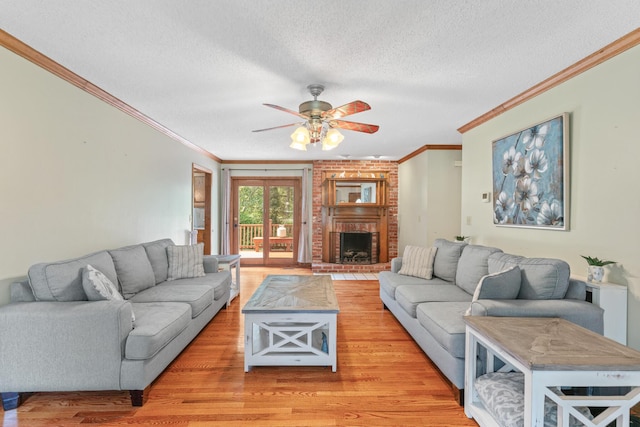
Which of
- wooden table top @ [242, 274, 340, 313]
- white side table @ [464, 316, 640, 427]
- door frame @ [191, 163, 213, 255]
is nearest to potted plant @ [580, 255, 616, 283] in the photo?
white side table @ [464, 316, 640, 427]

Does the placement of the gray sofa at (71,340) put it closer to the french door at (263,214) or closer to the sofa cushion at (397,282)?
the sofa cushion at (397,282)

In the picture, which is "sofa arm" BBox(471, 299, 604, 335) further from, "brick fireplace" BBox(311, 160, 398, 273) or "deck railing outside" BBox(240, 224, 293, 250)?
"deck railing outside" BBox(240, 224, 293, 250)

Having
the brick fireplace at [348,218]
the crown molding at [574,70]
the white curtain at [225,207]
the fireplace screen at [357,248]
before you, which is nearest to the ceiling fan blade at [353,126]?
the crown molding at [574,70]

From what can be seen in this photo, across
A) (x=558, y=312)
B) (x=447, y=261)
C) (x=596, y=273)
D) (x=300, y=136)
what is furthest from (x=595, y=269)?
(x=300, y=136)

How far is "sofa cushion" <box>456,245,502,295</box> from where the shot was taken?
2949 millimetres

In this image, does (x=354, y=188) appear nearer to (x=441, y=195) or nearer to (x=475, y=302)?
(x=441, y=195)

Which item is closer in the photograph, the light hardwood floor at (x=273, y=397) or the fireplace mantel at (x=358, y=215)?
the light hardwood floor at (x=273, y=397)

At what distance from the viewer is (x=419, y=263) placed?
375 centimetres

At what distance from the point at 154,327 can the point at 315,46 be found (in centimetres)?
224

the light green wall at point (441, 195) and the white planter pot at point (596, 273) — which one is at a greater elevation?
the light green wall at point (441, 195)

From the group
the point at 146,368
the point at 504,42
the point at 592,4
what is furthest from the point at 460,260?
the point at 146,368

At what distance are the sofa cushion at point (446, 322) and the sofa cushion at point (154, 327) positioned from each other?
1.97 m

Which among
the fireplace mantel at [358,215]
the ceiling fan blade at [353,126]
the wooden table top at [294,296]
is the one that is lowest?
the wooden table top at [294,296]

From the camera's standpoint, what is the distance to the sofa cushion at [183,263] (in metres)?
3.55
